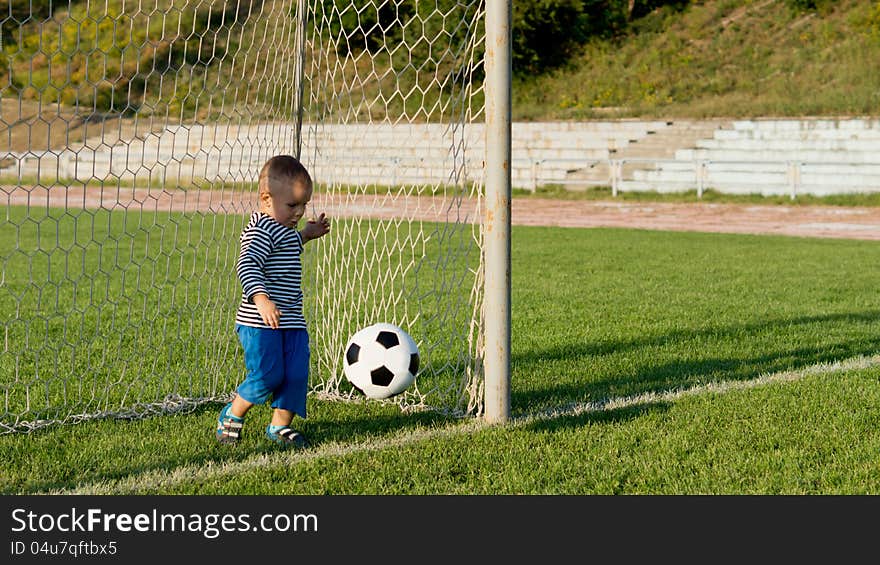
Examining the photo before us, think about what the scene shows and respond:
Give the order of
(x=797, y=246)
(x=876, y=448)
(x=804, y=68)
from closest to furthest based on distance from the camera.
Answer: (x=876, y=448)
(x=797, y=246)
(x=804, y=68)

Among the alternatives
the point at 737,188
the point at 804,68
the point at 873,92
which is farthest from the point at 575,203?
the point at 804,68

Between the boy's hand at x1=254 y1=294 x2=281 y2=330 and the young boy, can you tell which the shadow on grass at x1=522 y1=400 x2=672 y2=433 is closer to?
the young boy

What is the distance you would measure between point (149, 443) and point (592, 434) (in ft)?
5.57

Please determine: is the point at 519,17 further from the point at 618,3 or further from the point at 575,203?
the point at 575,203

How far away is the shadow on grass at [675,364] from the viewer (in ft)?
16.3

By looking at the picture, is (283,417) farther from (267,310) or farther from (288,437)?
(267,310)

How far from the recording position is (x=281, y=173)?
4.10 metres

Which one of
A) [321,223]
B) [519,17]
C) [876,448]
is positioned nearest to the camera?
[876,448]

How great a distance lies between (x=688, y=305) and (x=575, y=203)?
47.3 ft

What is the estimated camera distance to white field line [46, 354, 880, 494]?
3607 millimetres

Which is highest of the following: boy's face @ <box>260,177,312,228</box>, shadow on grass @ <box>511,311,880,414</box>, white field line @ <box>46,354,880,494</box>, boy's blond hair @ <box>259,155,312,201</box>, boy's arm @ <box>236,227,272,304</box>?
boy's blond hair @ <box>259,155,312,201</box>

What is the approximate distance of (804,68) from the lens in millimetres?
28641

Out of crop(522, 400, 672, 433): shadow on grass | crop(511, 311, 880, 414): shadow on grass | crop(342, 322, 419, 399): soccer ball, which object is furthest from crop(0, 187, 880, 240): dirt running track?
crop(342, 322, 419, 399): soccer ball

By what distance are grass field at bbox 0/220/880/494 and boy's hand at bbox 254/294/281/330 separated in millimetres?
494
